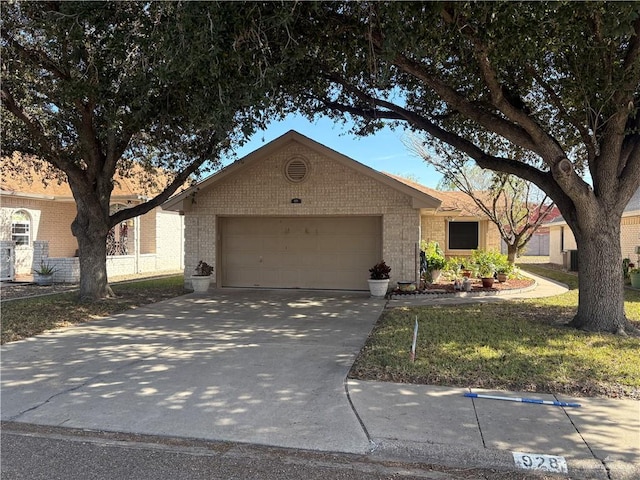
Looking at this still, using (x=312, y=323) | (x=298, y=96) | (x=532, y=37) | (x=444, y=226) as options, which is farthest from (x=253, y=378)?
(x=444, y=226)

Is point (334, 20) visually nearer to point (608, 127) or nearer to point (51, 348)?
point (608, 127)

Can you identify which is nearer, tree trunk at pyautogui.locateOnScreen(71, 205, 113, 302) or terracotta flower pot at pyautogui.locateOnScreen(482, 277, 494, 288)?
tree trunk at pyautogui.locateOnScreen(71, 205, 113, 302)

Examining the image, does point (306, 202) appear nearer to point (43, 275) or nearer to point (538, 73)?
point (538, 73)

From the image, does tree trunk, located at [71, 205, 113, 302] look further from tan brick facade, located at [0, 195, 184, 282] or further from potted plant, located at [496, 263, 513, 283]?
potted plant, located at [496, 263, 513, 283]

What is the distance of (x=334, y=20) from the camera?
7590 mm

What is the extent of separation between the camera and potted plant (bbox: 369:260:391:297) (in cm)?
1299

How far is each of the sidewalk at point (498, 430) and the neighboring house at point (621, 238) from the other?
15.0 meters

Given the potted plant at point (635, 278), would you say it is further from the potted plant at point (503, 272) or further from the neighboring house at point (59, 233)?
the neighboring house at point (59, 233)

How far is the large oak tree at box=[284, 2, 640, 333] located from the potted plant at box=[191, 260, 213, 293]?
252 inches

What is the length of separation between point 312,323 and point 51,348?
4612 mm

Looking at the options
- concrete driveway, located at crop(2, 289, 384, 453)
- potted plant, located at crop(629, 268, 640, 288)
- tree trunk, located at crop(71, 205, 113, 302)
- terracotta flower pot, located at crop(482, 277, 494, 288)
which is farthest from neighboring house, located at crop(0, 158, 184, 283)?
potted plant, located at crop(629, 268, 640, 288)

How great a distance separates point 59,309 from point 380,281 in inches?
312

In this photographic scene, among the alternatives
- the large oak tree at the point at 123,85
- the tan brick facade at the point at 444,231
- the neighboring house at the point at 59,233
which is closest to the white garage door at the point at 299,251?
the large oak tree at the point at 123,85

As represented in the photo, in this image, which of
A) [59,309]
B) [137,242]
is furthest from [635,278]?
[137,242]
